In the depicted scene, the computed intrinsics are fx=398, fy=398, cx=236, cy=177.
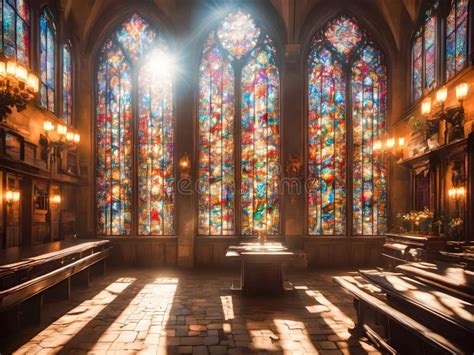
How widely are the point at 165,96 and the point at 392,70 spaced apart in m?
6.82

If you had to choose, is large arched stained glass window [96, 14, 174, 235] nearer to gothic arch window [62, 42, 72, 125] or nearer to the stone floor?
gothic arch window [62, 42, 72, 125]

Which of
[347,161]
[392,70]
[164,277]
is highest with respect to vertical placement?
[392,70]

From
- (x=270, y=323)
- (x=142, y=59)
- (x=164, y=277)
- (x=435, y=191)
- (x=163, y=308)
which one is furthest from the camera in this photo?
(x=142, y=59)

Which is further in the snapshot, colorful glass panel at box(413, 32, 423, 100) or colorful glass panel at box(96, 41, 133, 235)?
colorful glass panel at box(96, 41, 133, 235)

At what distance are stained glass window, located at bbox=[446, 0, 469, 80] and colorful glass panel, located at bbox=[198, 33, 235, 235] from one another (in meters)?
5.75

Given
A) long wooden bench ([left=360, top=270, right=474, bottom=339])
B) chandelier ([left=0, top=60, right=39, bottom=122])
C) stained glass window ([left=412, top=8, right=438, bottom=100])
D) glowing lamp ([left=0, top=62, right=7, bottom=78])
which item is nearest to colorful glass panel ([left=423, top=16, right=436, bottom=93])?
stained glass window ([left=412, top=8, right=438, bottom=100])

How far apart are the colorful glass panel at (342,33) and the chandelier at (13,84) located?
890cm

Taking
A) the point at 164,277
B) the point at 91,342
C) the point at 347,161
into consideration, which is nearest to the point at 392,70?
the point at 347,161

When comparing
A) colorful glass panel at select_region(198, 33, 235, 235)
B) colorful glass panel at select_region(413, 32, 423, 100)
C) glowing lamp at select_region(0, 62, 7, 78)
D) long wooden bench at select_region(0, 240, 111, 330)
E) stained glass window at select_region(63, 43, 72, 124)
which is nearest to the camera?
long wooden bench at select_region(0, 240, 111, 330)

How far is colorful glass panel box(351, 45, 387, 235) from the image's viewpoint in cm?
1180

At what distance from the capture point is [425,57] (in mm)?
10477

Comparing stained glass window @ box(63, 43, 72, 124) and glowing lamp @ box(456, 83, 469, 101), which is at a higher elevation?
stained glass window @ box(63, 43, 72, 124)

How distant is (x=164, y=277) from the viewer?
388 inches

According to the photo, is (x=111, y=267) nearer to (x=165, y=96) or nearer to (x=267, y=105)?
(x=165, y=96)
